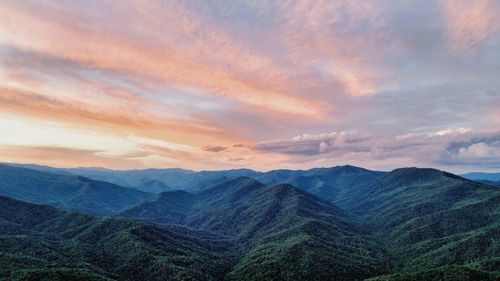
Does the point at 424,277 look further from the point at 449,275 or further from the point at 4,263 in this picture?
Result: the point at 4,263

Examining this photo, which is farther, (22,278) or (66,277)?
(66,277)

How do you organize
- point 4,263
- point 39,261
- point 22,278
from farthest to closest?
point 39,261
point 4,263
point 22,278

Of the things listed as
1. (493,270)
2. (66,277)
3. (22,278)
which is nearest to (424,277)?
(493,270)

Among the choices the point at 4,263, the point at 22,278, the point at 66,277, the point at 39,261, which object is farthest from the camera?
the point at 39,261

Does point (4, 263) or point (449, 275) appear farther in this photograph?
point (4, 263)

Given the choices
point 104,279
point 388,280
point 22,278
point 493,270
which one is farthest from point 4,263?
point 493,270

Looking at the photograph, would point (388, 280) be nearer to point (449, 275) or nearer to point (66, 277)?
point (449, 275)

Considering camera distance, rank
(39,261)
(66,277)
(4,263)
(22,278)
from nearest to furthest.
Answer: (22,278), (66,277), (4,263), (39,261)

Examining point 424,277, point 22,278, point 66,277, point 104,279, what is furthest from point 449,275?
point 22,278
